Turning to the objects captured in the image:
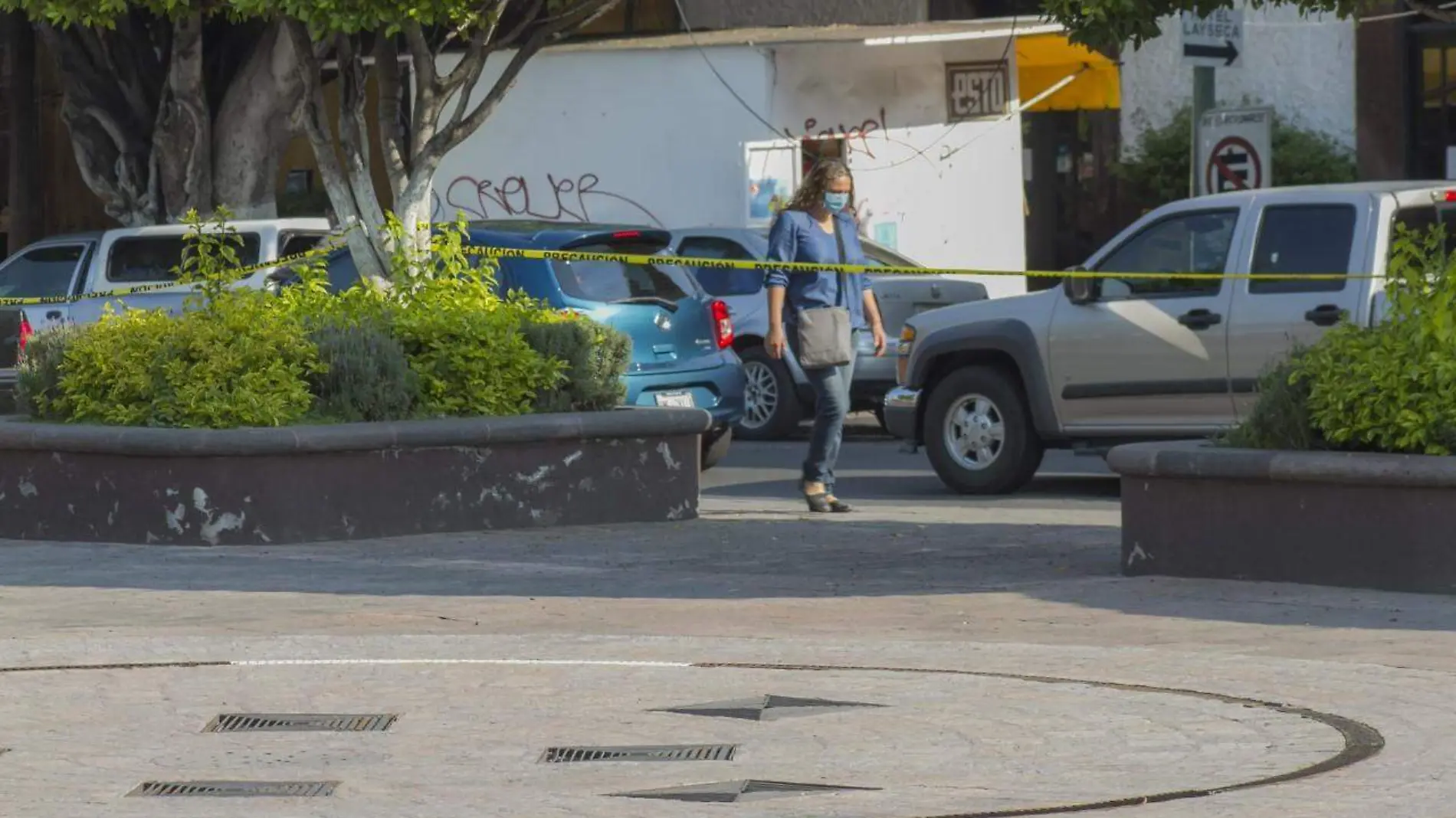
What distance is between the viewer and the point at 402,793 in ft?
21.6

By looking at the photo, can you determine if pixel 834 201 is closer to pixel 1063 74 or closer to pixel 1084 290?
pixel 1084 290

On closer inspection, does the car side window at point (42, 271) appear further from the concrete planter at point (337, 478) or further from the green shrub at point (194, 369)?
the concrete planter at point (337, 478)

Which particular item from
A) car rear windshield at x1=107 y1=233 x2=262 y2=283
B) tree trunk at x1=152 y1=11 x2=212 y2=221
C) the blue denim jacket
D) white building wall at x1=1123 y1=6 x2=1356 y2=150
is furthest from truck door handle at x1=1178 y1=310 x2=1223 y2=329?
white building wall at x1=1123 y1=6 x2=1356 y2=150

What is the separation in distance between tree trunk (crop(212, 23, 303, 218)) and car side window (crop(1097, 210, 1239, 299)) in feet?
39.4

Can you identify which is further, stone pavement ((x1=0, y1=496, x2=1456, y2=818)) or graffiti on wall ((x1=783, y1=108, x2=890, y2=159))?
graffiti on wall ((x1=783, y1=108, x2=890, y2=159))

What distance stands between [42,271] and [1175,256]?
1055cm

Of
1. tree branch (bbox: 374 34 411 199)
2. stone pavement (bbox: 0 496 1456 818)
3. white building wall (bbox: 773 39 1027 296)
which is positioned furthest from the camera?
white building wall (bbox: 773 39 1027 296)

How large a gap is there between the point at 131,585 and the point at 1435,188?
7.23 meters

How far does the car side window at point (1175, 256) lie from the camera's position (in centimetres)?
1446

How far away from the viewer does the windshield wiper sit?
1605cm

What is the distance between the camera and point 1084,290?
14.8 meters

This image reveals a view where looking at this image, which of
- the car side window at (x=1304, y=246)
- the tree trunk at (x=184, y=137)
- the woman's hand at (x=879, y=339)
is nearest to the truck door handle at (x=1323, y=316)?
the car side window at (x=1304, y=246)

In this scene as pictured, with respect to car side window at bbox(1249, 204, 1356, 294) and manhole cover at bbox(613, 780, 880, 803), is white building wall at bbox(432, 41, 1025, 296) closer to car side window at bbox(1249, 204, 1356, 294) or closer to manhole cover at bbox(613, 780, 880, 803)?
car side window at bbox(1249, 204, 1356, 294)

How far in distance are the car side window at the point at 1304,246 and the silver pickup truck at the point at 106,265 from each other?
8.25m
